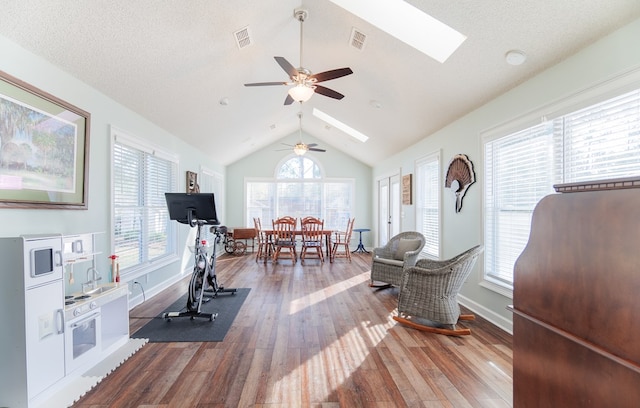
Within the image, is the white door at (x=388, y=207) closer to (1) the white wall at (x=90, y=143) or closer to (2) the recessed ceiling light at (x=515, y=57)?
(2) the recessed ceiling light at (x=515, y=57)

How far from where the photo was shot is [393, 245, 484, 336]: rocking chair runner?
277 centimetres

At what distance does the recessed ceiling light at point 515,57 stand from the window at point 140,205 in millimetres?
3913

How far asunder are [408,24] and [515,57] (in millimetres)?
1045

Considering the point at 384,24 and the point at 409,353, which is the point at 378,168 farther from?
the point at 409,353

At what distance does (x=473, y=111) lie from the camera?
136 inches

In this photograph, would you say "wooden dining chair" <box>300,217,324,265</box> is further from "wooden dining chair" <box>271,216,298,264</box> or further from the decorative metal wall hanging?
the decorative metal wall hanging

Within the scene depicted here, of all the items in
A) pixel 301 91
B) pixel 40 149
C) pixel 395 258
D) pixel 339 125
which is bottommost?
pixel 395 258

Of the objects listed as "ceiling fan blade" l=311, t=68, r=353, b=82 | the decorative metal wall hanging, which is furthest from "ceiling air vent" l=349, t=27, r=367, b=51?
the decorative metal wall hanging

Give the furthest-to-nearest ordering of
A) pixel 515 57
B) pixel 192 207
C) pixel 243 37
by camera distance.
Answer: pixel 243 37, pixel 192 207, pixel 515 57

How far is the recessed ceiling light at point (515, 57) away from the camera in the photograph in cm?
237

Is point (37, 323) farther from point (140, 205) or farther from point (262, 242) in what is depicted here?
point (262, 242)

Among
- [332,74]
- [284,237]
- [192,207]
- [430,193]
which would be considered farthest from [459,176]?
[284,237]

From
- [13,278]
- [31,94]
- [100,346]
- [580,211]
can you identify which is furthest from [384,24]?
[100,346]

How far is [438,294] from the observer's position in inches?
111
